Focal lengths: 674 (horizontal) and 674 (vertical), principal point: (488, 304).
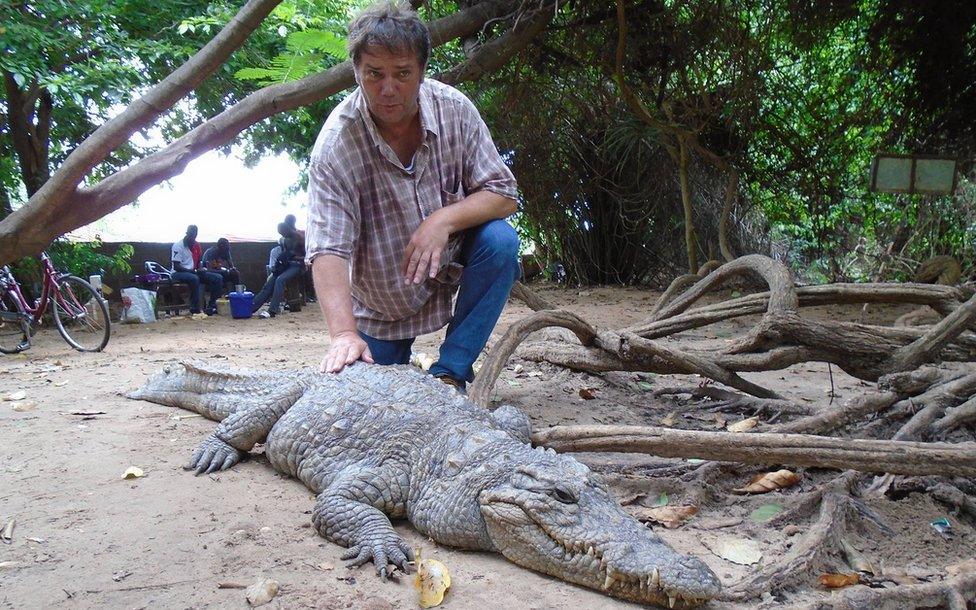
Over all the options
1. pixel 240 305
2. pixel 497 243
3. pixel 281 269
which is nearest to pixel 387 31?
pixel 497 243

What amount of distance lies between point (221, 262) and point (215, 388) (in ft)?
30.1

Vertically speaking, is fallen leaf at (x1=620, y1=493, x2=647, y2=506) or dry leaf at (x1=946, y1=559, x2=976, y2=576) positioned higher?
dry leaf at (x1=946, y1=559, x2=976, y2=576)

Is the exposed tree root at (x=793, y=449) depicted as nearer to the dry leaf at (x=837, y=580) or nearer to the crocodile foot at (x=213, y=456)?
the dry leaf at (x=837, y=580)

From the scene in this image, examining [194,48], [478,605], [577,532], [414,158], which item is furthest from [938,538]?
[194,48]

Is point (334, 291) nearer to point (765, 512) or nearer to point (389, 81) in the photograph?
point (389, 81)

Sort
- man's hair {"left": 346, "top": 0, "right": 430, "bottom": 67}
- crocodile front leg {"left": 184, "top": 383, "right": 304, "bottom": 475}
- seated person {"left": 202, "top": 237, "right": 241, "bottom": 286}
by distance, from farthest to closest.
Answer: seated person {"left": 202, "top": 237, "right": 241, "bottom": 286} < crocodile front leg {"left": 184, "top": 383, "right": 304, "bottom": 475} < man's hair {"left": 346, "top": 0, "right": 430, "bottom": 67}

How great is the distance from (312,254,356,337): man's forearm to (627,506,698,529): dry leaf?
4.38 ft

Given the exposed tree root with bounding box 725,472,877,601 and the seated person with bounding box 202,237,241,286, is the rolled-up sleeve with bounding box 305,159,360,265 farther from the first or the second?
the seated person with bounding box 202,237,241,286

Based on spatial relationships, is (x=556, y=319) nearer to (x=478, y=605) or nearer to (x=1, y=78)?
(x=478, y=605)

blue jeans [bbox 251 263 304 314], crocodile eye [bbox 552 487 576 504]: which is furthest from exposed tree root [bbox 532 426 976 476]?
blue jeans [bbox 251 263 304 314]

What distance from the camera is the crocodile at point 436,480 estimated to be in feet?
5.92

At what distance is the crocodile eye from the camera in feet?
6.43

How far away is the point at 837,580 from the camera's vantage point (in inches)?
72.9

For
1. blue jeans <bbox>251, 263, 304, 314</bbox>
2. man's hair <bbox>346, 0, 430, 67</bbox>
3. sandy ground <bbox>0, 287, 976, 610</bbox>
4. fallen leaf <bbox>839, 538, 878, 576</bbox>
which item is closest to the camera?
sandy ground <bbox>0, 287, 976, 610</bbox>
